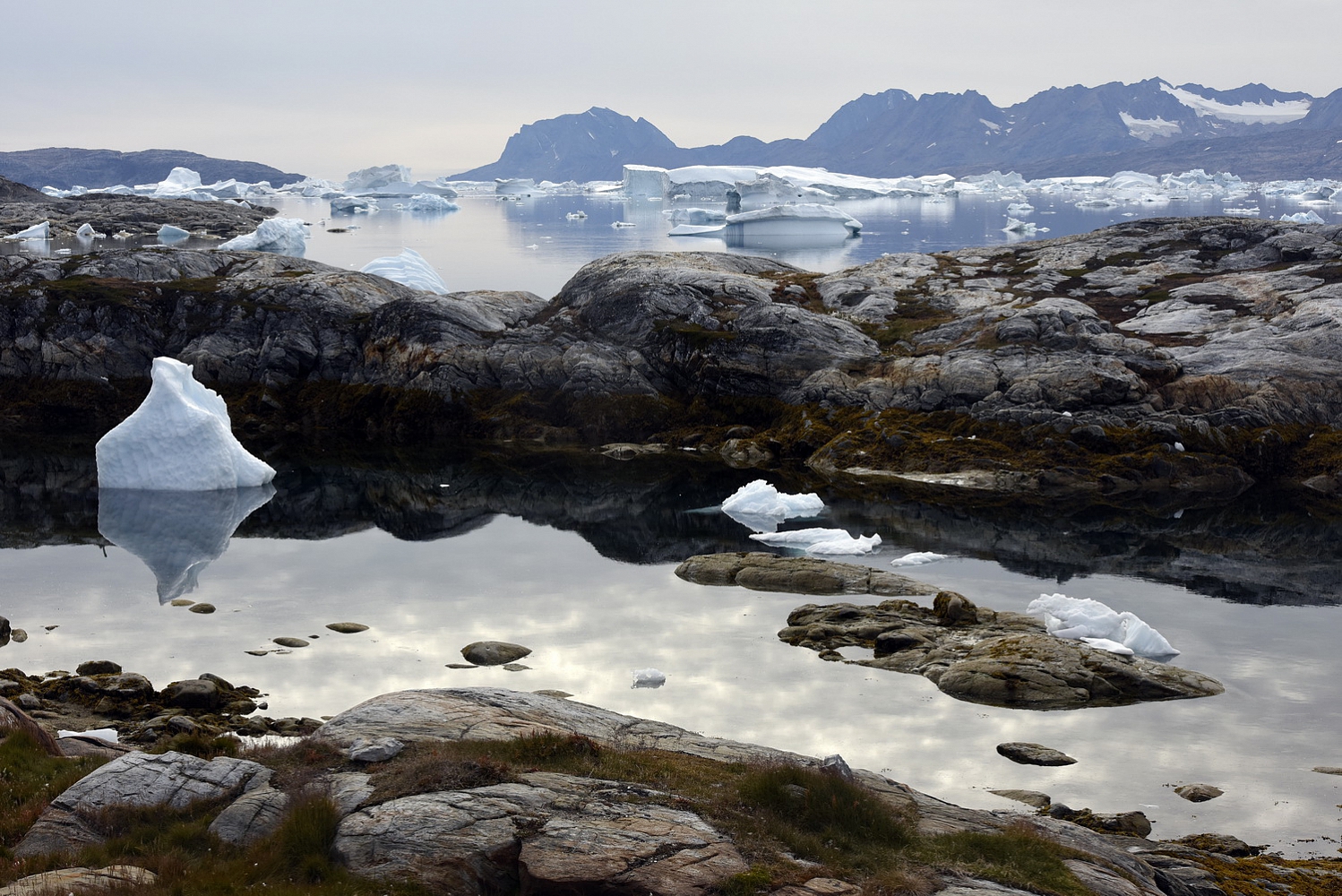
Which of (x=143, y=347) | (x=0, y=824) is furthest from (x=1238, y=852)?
(x=143, y=347)

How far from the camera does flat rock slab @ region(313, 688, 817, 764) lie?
18000 mm

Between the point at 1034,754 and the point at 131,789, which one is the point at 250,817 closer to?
the point at 131,789

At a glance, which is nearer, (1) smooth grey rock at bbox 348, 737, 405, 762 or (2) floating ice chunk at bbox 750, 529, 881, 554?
(1) smooth grey rock at bbox 348, 737, 405, 762

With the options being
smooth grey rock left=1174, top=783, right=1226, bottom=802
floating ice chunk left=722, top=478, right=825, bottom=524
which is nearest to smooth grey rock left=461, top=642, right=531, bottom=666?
smooth grey rock left=1174, top=783, right=1226, bottom=802

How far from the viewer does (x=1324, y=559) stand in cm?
4025

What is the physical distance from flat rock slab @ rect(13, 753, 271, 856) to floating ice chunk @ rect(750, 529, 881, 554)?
90.7 feet

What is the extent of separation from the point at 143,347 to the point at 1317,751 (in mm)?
64327

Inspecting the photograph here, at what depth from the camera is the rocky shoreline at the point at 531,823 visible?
13.3 metres

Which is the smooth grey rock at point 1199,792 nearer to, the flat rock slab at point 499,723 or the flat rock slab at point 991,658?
the flat rock slab at point 991,658

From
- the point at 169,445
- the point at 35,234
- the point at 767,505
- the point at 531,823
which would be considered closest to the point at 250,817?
the point at 531,823

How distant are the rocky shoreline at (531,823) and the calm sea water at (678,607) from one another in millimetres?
4744

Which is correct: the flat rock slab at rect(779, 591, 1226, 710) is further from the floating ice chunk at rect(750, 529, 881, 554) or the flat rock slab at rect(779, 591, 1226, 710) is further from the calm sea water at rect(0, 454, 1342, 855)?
the floating ice chunk at rect(750, 529, 881, 554)

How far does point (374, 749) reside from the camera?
1647cm

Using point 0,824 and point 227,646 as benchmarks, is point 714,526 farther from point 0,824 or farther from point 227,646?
point 0,824
